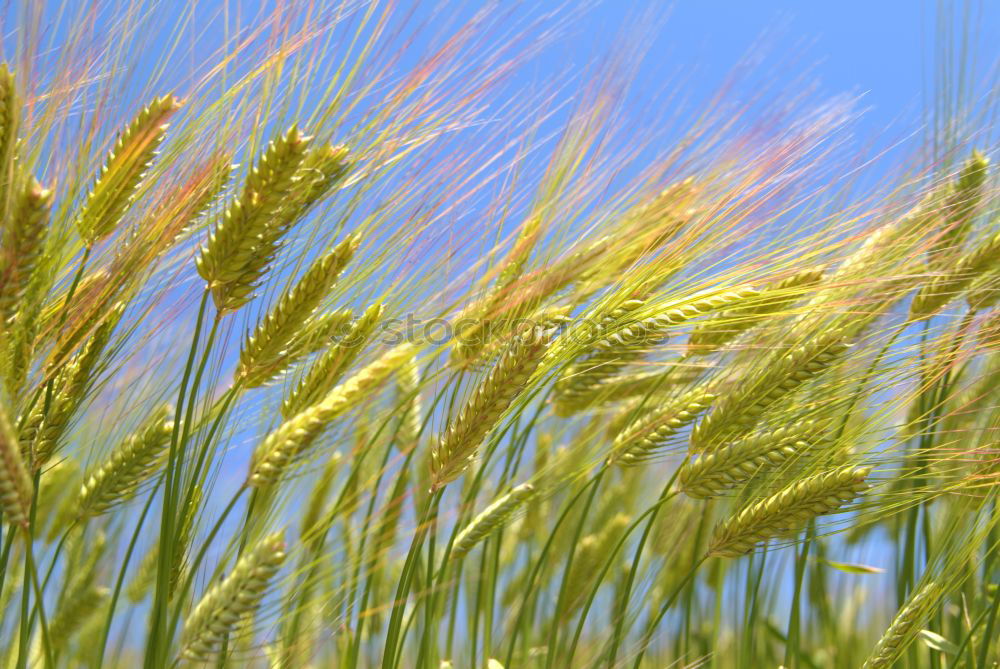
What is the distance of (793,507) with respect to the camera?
1629mm

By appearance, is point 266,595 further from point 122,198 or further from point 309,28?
point 309,28

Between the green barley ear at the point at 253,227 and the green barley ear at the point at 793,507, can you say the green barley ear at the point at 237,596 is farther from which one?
the green barley ear at the point at 793,507

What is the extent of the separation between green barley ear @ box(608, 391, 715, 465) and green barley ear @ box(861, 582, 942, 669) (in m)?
0.53

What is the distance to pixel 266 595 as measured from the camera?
1.41 metres

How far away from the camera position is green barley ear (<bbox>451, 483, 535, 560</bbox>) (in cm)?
174

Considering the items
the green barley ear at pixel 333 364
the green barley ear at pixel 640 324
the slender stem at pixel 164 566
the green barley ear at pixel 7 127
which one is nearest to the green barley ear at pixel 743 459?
the green barley ear at pixel 640 324

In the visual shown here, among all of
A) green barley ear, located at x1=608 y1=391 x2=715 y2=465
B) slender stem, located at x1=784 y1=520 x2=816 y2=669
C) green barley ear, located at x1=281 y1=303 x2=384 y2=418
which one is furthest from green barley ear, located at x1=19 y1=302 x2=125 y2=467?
slender stem, located at x1=784 y1=520 x2=816 y2=669

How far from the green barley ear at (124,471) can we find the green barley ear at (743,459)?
1046mm

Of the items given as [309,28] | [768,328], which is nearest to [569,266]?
[768,328]

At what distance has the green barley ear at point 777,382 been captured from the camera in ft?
5.70

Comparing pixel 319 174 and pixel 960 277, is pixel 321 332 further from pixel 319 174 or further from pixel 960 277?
pixel 960 277

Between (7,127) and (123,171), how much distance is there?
0.69 ft

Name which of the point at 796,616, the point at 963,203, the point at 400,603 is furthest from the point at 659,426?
the point at 963,203

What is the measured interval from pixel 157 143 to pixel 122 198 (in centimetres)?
13
